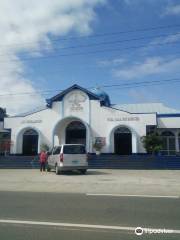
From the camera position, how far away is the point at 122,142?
1256 inches

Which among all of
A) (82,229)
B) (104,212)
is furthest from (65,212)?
(82,229)

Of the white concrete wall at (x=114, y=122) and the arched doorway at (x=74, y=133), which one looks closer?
the white concrete wall at (x=114, y=122)

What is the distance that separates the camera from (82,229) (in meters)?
6.92

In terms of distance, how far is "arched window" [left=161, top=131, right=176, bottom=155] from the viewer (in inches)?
1263

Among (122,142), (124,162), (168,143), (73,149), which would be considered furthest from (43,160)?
(168,143)

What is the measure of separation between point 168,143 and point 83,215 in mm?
25228

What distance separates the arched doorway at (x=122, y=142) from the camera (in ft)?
104

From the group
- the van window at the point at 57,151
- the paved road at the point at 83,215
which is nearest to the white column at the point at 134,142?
the van window at the point at 57,151

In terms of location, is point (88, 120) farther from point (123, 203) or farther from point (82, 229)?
point (82, 229)

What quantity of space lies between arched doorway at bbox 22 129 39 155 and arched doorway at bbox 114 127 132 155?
8.03 meters

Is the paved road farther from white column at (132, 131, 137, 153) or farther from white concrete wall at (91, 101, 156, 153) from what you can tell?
white concrete wall at (91, 101, 156, 153)

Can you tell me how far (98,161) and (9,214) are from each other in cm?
1873

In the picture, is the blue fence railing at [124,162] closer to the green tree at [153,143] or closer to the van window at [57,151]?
the green tree at [153,143]

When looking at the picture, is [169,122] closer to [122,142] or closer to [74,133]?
[122,142]
